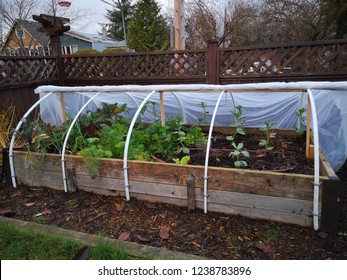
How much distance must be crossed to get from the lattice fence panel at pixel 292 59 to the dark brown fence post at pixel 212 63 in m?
0.11

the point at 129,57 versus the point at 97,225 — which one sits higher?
the point at 129,57

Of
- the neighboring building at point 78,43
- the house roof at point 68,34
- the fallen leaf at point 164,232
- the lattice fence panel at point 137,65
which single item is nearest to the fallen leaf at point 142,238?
the fallen leaf at point 164,232

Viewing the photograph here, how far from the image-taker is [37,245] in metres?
1.94

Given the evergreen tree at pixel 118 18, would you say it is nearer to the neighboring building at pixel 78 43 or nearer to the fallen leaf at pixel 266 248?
the neighboring building at pixel 78 43

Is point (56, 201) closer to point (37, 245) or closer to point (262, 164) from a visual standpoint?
point (37, 245)

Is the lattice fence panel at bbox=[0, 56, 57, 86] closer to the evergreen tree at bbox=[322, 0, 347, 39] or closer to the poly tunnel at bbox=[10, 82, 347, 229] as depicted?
the poly tunnel at bbox=[10, 82, 347, 229]

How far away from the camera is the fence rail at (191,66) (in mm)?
4539

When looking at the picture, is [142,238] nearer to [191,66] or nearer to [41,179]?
[41,179]

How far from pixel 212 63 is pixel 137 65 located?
1660mm

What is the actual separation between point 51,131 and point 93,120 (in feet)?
1.64

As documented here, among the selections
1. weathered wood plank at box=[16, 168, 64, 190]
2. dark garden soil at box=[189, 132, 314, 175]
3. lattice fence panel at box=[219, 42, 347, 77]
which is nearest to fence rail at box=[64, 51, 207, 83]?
lattice fence panel at box=[219, 42, 347, 77]

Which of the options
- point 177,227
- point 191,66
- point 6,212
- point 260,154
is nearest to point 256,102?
point 260,154

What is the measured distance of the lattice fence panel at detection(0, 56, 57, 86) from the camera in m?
4.81
